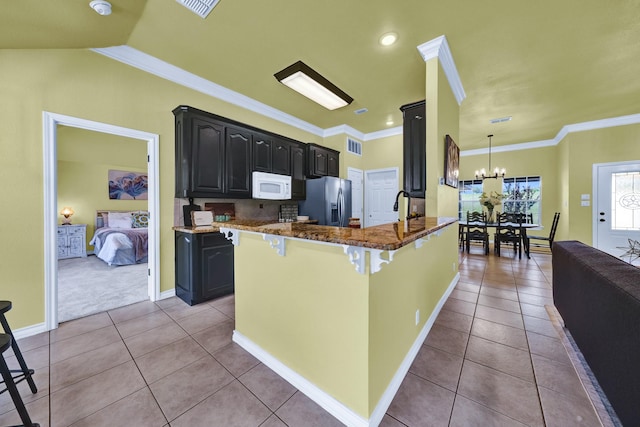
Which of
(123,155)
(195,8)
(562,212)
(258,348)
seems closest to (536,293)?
(258,348)

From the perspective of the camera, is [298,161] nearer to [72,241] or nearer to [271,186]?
[271,186]

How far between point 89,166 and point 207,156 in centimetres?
480

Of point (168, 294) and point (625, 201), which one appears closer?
point (168, 294)

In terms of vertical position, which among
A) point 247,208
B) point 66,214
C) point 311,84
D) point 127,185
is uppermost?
point 311,84

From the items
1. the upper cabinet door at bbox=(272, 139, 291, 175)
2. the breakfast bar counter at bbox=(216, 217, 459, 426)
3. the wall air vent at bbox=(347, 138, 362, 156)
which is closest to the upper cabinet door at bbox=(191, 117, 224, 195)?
the upper cabinet door at bbox=(272, 139, 291, 175)

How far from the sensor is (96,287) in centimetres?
347

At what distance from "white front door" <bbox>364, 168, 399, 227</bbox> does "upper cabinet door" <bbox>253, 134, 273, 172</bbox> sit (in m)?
2.91

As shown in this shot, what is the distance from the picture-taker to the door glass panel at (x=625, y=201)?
15.6 ft

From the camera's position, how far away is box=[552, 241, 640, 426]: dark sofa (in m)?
1.09

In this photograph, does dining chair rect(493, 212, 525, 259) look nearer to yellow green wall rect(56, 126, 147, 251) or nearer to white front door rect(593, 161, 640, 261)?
white front door rect(593, 161, 640, 261)

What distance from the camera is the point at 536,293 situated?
3.15 m

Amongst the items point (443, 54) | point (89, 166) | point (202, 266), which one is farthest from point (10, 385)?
point (89, 166)

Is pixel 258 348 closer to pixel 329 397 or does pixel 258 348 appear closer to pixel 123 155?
pixel 329 397

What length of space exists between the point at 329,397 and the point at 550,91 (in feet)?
16.9
